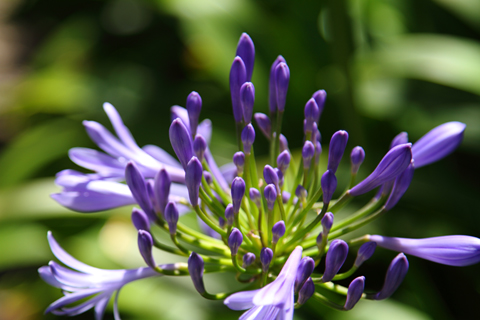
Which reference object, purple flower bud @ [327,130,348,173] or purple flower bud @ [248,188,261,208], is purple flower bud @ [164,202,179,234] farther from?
purple flower bud @ [327,130,348,173]

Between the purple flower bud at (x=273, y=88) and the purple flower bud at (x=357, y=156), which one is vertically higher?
the purple flower bud at (x=273, y=88)

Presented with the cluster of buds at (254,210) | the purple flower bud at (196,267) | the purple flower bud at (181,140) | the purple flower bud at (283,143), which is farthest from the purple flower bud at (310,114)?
the purple flower bud at (196,267)

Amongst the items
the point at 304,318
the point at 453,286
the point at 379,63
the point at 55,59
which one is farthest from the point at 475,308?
the point at 55,59

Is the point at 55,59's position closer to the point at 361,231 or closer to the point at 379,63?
the point at 379,63

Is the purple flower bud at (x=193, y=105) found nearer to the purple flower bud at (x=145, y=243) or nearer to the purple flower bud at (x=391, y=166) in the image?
the purple flower bud at (x=145, y=243)

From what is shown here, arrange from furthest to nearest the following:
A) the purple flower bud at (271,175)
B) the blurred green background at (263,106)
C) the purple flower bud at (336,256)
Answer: the blurred green background at (263,106)
the purple flower bud at (271,175)
the purple flower bud at (336,256)

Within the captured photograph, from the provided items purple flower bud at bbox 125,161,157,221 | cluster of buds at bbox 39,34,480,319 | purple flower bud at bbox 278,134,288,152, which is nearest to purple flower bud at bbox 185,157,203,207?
cluster of buds at bbox 39,34,480,319

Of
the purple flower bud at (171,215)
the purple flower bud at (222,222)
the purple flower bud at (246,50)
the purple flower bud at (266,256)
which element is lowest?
the purple flower bud at (266,256)
